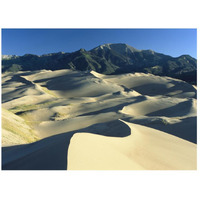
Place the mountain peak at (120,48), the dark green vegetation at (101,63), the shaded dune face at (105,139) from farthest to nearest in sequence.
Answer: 1. the mountain peak at (120,48)
2. the dark green vegetation at (101,63)
3. the shaded dune face at (105,139)

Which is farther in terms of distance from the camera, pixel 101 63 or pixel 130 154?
pixel 101 63

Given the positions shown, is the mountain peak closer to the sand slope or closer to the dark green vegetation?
the dark green vegetation

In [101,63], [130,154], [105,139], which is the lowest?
[130,154]

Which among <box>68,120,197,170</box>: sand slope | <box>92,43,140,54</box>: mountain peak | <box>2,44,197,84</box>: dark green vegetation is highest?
<box>92,43,140,54</box>: mountain peak

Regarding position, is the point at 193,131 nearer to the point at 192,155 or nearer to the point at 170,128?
the point at 170,128

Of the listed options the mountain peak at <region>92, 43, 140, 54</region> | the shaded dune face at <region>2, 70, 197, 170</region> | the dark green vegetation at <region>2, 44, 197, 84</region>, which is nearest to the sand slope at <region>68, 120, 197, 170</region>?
the shaded dune face at <region>2, 70, 197, 170</region>

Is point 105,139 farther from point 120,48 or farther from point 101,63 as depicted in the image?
point 120,48

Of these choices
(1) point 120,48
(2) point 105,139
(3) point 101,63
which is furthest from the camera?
(1) point 120,48

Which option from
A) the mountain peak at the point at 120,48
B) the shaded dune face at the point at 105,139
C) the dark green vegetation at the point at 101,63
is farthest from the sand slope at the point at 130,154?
the mountain peak at the point at 120,48

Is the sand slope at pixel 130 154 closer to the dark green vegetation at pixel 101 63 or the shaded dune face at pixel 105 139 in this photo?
the shaded dune face at pixel 105 139

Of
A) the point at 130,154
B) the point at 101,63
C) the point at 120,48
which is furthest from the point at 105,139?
the point at 120,48

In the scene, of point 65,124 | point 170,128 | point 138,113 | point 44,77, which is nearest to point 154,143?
point 170,128

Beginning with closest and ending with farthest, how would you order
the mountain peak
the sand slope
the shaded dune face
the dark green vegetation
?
the sand slope
the shaded dune face
the dark green vegetation
the mountain peak
